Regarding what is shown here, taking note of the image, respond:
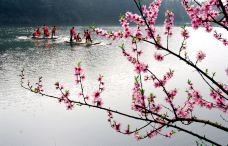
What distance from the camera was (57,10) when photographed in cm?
11981

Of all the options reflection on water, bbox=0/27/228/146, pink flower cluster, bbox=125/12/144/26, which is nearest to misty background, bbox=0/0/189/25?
reflection on water, bbox=0/27/228/146

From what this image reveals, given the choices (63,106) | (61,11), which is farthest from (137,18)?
(61,11)

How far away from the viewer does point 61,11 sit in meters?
120

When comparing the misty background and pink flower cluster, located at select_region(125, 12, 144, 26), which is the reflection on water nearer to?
pink flower cluster, located at select_region(125, 12, 144, 26)

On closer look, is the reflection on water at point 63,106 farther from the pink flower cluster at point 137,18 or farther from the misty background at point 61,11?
the misty background at point 61,11

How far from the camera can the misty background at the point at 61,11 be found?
103500 millimetres

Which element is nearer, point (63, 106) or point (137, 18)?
point (137, 18)

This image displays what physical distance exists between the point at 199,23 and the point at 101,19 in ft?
426

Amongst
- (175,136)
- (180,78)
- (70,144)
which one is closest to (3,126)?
(70,144)

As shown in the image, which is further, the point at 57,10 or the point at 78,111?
the point at 57,10

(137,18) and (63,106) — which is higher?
(137,18)

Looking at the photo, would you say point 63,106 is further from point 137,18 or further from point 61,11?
point 61,11

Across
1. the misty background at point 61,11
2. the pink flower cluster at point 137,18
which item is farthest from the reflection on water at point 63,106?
the misty background at point 61,11

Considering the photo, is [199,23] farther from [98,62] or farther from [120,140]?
[98,62]
